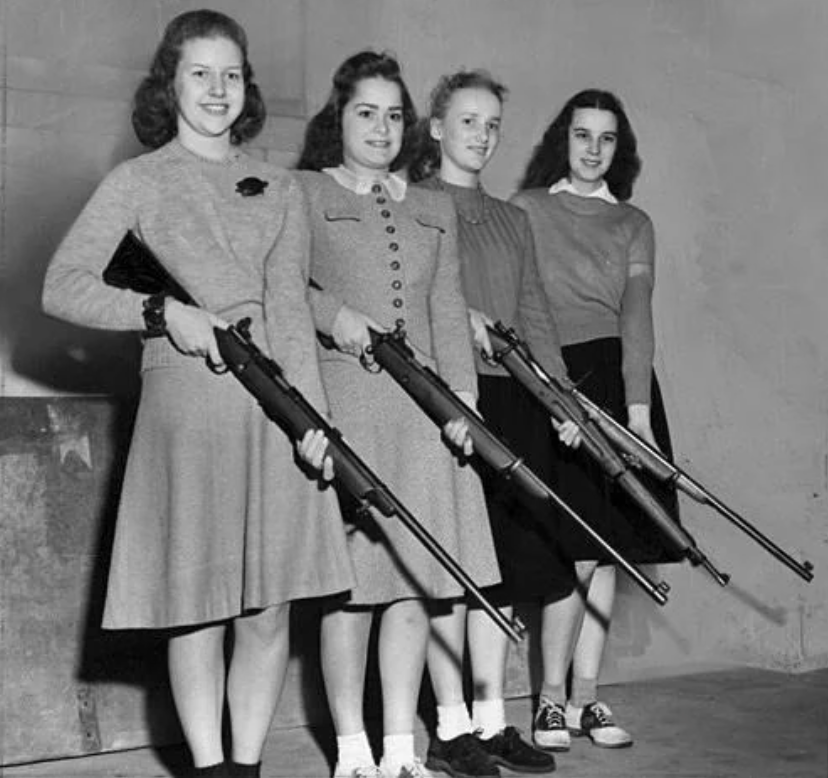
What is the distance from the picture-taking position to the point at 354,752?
10.9 feet

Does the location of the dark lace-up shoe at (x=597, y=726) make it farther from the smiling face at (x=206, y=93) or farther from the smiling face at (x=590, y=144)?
the smiling face at (x=206, y=93)

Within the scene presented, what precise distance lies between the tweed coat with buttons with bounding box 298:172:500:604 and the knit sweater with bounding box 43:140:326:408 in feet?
0.72

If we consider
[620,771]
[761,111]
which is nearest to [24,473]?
[620,771]

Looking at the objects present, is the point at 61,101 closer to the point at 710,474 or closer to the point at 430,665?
the point at 430,665

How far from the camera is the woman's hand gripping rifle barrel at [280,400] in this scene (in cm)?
298

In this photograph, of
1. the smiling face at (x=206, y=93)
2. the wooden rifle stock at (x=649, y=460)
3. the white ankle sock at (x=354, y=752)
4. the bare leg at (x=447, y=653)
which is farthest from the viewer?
the wooden rifle stock at (x=649, y=460)

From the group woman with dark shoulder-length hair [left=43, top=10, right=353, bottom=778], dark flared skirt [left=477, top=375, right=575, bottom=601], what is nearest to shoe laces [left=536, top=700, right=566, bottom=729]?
dark flared skirt [left=477, top=375, right=575, bottom=601]

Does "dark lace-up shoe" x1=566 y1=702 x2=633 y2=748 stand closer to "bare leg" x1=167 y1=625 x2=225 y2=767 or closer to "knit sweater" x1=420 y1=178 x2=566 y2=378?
Result: "knit sweater" x1=420 y1=178 x2=566 y2=378

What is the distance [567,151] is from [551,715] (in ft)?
4.59

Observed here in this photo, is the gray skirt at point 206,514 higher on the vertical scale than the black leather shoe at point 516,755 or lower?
higher

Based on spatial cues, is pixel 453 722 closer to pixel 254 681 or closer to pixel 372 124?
pixel 254 681

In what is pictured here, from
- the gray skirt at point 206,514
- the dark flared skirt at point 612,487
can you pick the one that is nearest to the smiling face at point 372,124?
the gray skirt at point 206,514

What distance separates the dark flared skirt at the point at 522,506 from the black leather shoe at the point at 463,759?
388 millimetres

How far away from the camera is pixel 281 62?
430 cm
